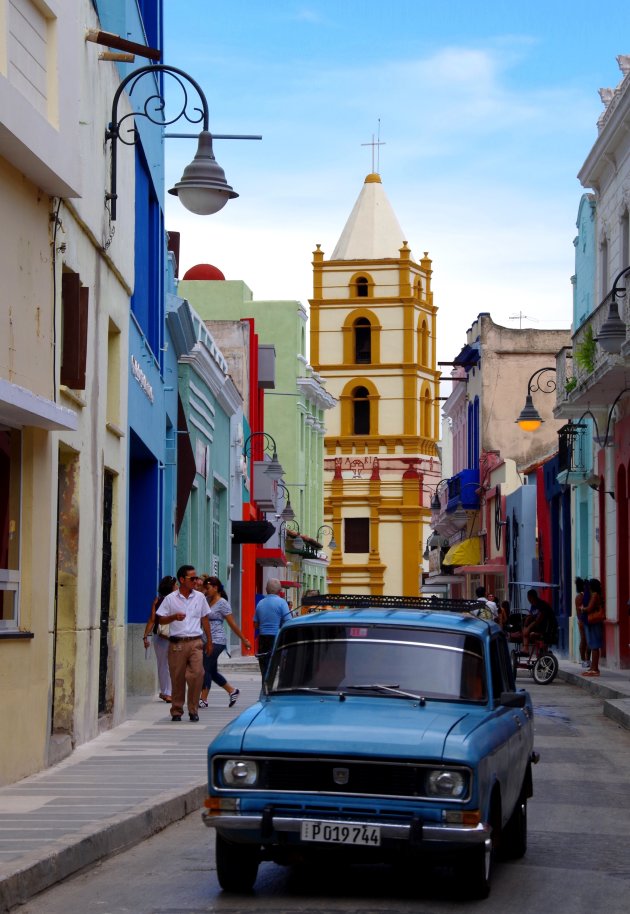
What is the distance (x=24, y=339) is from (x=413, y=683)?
527 centimetres

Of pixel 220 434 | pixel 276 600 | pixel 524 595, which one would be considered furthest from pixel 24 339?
pixel 524 595

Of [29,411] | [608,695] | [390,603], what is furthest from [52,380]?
[608,695]

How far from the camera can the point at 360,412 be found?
298 feet

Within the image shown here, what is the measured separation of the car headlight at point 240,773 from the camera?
822 cm

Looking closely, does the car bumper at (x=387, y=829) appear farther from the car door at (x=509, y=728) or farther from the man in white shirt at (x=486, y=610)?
the man in white shirt at (x=486, y=610)

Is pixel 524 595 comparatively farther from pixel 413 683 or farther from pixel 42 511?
pixel 413 683

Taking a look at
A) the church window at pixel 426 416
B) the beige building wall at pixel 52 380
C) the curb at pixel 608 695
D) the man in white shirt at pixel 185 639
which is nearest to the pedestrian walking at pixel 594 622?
the curb at pixel 608 695

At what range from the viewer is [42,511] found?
44.4ft

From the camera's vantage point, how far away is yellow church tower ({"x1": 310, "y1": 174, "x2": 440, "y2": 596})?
8969cm

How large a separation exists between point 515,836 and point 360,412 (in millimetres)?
81467

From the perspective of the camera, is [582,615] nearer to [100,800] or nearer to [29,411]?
[29,411]

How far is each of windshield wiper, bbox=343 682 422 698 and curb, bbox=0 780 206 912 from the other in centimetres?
181

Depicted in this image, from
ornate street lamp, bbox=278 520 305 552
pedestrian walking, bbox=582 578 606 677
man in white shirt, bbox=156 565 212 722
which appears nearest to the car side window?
man in white shirt, bbox=156 565 212 722

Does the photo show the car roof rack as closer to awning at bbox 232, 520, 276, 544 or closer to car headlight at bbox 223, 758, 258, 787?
car headlight at bbox 223, 758, 258, 787
